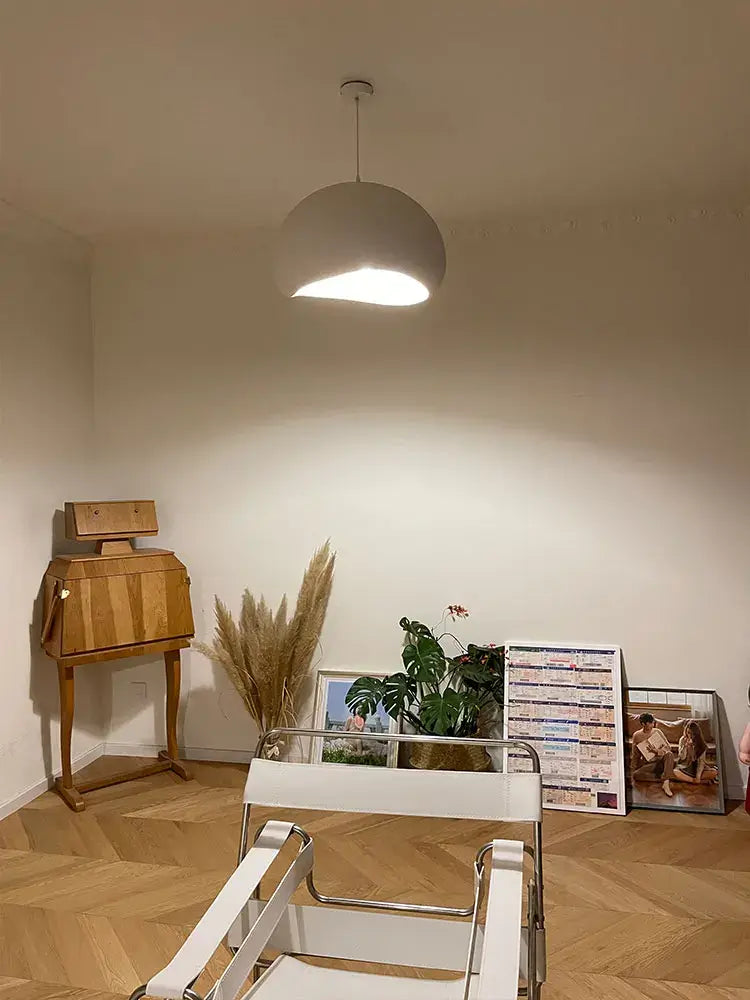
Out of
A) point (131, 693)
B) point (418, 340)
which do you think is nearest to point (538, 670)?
point (418, 340)

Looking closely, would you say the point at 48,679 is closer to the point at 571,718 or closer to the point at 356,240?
the point at 571,718

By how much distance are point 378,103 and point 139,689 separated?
10.4 feet

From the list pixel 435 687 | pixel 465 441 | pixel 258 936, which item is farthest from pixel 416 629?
pixel 258 936

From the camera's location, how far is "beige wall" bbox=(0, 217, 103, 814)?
4.01 metres

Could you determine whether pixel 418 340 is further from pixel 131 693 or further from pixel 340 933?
pixel 340 933

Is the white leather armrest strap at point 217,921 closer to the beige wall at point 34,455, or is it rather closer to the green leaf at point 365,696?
the green leaf at point 365,696

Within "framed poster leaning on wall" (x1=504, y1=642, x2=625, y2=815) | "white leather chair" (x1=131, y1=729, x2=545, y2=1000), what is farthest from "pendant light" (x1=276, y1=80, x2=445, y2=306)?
"framed poster leaning on wall" (x1=504, y1=642, x2=625, y2=815)

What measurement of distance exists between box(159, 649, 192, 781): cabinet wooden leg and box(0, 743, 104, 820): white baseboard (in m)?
0.48

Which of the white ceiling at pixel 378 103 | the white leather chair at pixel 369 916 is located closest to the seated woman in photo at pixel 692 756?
the white leather chair at pixel 369 916

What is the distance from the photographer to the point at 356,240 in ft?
8.70

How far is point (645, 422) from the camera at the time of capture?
4.22m

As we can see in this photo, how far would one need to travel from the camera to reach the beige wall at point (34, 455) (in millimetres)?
4008

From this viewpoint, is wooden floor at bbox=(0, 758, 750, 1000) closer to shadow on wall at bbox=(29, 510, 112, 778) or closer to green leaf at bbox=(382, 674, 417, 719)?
shadow on wall at bbox=(29, 510, 112, 778)

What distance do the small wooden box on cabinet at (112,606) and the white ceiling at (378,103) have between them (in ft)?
4.82
